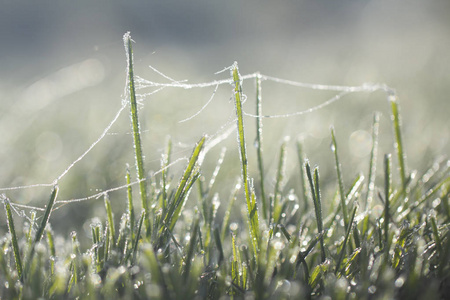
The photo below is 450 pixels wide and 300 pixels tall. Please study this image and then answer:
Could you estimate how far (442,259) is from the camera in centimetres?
61

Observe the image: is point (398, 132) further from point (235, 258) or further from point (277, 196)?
point (235, 258)

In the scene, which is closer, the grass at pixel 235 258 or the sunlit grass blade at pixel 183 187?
the grass at pixel 235 258

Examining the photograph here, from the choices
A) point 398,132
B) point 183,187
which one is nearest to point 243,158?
→ point 183,187

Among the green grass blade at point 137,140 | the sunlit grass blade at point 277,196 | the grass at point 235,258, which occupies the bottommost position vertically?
the grass at point 235,258

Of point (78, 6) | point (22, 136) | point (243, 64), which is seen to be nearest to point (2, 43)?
point (78, 6)

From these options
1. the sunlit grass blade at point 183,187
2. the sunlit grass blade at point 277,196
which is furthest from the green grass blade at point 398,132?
the sunlit grass blade at point 183,187

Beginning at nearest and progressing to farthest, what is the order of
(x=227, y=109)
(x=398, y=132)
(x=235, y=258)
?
(x=235, y=258)
(x=398, y=132)
(x=227, y=109)

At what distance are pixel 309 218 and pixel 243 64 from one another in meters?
4.38

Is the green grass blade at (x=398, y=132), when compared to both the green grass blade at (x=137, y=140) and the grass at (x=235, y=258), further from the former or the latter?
the green grass blade at (x=137, y=140)

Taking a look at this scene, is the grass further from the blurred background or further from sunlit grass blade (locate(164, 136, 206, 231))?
the blurred background

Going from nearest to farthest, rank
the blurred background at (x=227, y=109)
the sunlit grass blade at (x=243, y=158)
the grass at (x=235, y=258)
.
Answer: the grass at (x=235, y=258)
the sunlit grass blade at (x=243, y=158)
the blurred background at (x=227, y=109)

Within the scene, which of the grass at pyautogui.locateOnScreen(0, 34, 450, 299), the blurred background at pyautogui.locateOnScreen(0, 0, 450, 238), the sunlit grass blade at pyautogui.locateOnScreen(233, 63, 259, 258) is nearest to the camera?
the grass at pyautogui.locateOnScreen(0, 34, 450, 299)

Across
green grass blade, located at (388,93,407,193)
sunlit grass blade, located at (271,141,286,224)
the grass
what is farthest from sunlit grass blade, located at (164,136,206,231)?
green grass blade, located at (388,93,407,193)

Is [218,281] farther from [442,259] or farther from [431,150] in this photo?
[431,150]
